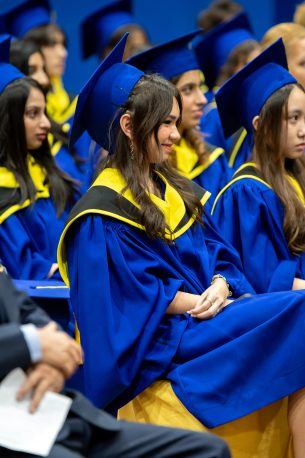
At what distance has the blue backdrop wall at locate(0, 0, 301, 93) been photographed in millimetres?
8141

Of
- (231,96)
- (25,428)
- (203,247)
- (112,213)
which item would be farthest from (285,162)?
(25,428)

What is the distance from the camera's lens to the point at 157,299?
3.08m

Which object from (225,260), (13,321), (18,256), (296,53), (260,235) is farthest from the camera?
(296,53)

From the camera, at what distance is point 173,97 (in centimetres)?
329

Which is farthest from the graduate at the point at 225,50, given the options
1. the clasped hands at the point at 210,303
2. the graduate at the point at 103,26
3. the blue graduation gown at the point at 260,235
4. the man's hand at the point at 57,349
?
the man's hand at the point at 57,349

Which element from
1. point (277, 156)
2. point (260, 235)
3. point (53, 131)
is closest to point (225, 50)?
point (53, 131)

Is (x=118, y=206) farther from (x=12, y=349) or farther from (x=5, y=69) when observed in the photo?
(x=5, y=69)

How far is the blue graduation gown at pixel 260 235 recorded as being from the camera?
3.63m

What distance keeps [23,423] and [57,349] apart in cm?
18

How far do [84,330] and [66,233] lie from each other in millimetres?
317

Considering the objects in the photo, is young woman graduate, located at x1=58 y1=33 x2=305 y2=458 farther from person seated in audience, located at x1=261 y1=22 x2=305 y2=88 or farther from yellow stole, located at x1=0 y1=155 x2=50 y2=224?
person seated in audience, located at x1=261 y1=22 x2=305 y2=88

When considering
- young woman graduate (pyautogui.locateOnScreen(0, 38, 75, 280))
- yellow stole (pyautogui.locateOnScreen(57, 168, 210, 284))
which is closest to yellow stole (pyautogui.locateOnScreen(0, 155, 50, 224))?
young woman graduate (pyautogui.locateOnScreen(0, 38, 75, 280))

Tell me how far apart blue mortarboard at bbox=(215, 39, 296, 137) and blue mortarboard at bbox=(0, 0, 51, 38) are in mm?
2795

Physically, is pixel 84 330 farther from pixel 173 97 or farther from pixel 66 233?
pixel 173 97
